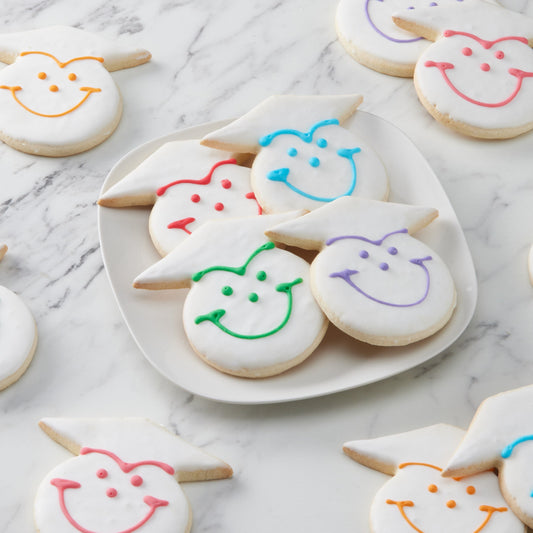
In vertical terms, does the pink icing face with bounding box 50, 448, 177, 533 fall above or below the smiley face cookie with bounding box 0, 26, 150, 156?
below

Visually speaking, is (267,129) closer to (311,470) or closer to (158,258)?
(158,258)

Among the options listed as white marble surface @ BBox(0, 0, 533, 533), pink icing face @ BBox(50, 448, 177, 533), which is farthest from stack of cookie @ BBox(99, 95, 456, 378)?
pink icing face @ BBox(50, 448, 177, 533)

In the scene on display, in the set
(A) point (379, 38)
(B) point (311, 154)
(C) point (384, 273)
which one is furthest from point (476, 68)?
(C) point (384, 273)

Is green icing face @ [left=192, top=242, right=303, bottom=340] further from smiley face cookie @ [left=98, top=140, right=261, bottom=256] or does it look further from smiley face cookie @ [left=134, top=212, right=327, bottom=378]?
smiley face cookie @ [left=98, top=140, right=261, bottom=256]

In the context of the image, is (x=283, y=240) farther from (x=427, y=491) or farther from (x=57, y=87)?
(x=57, y=87)

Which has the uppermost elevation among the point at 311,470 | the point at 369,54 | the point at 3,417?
the point at 369,54

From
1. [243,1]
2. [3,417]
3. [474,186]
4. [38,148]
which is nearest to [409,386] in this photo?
[474,186]
